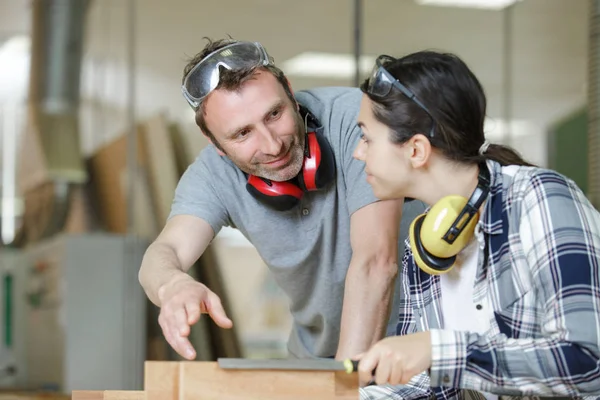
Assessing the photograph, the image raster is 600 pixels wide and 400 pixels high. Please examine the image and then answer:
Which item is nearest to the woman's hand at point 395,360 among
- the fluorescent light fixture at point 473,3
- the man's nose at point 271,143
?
the man's nose at point 271,143

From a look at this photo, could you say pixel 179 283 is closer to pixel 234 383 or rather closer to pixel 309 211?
pixel 234 383

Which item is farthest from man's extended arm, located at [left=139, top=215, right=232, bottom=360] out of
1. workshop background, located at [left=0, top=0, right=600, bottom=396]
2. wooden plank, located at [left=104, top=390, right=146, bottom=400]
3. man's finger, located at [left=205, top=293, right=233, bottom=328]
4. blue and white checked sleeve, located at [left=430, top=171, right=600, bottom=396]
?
workshop background, located at [left=0, top=0, right=600, bottom=396]

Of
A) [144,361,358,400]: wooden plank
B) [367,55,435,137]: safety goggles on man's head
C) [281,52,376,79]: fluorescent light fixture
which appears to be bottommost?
[144,361,358,400]: wooden plank

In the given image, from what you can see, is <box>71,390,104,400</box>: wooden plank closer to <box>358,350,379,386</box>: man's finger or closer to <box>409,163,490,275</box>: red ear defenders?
<box>358,350,379,386</box>: man's finger

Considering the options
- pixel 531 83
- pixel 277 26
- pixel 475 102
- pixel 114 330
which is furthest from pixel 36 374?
pixel 475 102

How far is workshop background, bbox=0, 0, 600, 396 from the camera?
19.2 ft

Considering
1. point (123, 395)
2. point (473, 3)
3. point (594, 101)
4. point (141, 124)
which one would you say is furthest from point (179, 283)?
point (141, 124)

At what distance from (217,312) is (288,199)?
0.57 metres

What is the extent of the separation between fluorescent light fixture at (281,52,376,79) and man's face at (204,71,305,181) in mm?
4582

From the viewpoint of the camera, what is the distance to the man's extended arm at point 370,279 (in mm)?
1864

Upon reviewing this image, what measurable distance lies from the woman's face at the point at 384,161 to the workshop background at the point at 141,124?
3.80 m

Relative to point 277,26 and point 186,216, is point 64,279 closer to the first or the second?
point 277,26

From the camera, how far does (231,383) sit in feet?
4.18

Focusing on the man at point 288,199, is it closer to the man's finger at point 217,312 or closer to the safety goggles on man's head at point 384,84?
the man's finger at point 217,312
